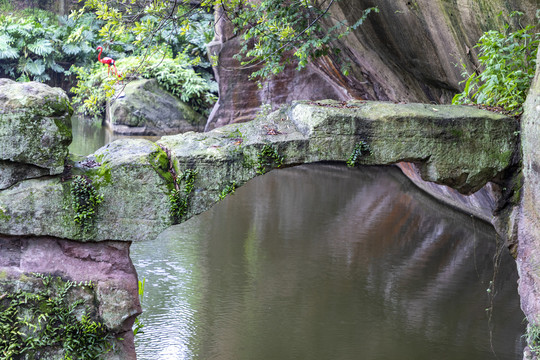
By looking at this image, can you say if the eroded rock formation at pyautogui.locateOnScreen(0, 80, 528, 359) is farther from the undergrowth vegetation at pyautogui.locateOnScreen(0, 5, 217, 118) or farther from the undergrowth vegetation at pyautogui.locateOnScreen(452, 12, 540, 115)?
the undergrowth vegetation at pyautogui.locateOnScreen(0, 5, 217, 118)

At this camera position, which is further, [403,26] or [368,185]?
[368,185]

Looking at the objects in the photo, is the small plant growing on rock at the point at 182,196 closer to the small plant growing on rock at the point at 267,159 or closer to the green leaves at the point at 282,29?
the small plant growing on rock at the point at 267,159

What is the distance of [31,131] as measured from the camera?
3.73 meters

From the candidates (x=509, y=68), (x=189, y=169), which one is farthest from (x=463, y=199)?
(x=189, y=169)

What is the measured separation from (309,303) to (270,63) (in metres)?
2.84

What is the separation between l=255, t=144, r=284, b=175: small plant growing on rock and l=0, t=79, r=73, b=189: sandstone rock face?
1.42 metres

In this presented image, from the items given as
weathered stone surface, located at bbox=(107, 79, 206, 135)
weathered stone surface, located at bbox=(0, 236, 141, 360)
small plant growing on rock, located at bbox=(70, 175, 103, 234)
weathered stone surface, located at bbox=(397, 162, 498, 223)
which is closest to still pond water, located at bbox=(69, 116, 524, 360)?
weathered stone surface, located at bbox=(397, 162, 498, 223)

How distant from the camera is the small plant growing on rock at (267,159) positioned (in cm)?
433

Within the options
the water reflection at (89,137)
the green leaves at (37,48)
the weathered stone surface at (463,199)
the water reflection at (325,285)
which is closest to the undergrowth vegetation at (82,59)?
the green leaves at (37,48)

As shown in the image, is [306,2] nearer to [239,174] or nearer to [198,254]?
[239,174]

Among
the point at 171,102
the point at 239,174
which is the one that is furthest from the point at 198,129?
the point at 239,174

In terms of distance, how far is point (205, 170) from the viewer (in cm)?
422

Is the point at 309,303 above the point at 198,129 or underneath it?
underneath

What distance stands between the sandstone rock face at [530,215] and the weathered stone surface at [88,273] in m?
3.02
